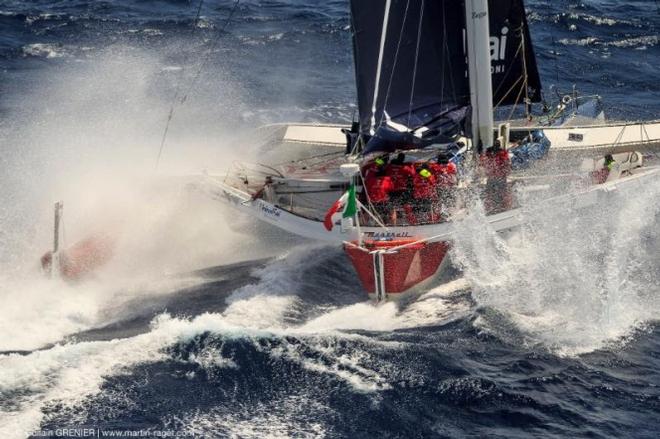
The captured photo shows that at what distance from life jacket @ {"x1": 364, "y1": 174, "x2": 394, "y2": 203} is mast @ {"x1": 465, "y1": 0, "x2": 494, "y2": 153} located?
2.42 m

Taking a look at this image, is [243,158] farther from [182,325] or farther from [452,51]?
[182,325]

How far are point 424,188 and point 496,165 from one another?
1.96 metres

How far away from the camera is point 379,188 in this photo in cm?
2030

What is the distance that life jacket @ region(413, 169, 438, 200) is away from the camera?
20219mm

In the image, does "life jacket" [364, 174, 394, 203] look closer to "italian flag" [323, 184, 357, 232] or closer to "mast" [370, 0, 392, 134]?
"italian flag" [323, 184, 357, 232]

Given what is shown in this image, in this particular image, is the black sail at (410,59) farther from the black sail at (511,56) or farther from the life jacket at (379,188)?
the black sail at (511,56)

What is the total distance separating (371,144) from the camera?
67.6 ft

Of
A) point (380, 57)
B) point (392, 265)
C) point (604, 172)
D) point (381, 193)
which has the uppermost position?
point (380, 57)

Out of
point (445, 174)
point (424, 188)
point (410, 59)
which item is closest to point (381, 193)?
point (424, 188)

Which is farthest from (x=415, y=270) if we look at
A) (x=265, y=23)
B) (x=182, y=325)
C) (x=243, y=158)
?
(x=265, y=23)

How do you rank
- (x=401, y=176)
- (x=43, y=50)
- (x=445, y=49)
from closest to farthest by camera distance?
(x=401, y=176) → (x=445, y=49) → (x=43, y=50)

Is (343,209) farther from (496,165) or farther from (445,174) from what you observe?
(496,165)

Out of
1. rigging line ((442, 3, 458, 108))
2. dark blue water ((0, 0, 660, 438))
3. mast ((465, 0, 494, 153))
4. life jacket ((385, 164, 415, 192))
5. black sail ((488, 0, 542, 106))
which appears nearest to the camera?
dark blue water ((0, 0, 660, 438))

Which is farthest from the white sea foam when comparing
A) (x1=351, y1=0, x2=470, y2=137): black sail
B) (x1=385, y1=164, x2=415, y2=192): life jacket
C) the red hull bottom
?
the red hull bottom
